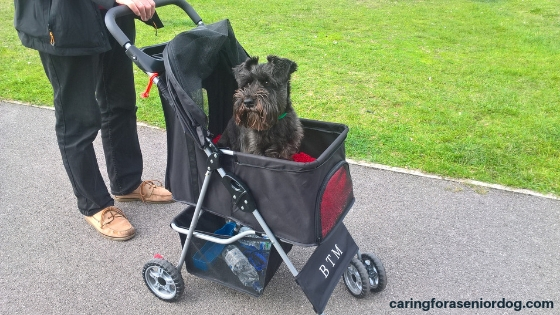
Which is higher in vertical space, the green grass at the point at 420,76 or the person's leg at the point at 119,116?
the person's leg at the point at 119,116

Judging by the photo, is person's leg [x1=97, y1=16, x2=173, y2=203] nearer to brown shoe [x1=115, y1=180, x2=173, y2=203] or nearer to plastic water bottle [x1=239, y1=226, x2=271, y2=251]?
brown shoe [x1=115, y1=180, x2=173, y2=203]

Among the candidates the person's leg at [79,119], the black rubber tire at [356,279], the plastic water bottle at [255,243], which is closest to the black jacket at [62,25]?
the person's leg at [79,119]

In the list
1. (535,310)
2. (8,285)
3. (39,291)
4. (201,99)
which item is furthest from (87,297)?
(535,310)

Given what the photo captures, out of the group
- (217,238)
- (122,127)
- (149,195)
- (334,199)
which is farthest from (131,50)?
(149,195)

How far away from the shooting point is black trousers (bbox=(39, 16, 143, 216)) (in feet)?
11.3

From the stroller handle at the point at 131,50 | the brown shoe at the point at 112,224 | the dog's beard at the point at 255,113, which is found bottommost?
the brown shoe at the point at 112,224

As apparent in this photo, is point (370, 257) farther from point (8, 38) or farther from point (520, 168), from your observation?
point (8, 38)

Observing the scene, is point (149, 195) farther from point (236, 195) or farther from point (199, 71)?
point (236, 195)

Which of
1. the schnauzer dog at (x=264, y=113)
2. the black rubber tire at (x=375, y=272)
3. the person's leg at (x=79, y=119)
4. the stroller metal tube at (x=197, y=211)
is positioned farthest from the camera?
the person's leg at (x=79, y=119)

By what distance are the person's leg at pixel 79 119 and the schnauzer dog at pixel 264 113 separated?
1.04m

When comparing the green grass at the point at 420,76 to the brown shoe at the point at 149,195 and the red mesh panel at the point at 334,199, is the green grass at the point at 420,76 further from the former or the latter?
the red mesh panel at the point at 334,199

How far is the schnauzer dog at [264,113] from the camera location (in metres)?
3.10

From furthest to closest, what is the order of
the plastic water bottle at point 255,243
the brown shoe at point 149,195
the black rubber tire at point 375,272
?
1. the brown shoe at point 149,195
2. the black rubber tire at point 375,272
3. the plastic water bottle at point 255,243

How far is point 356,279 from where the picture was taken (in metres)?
3.25
